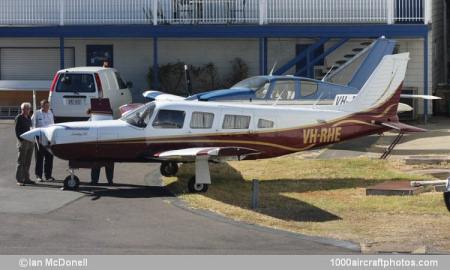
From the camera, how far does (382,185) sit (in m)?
15.8

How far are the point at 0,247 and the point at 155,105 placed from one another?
19.1 feet

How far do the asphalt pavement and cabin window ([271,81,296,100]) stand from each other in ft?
21.7

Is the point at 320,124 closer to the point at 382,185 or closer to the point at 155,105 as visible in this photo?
the point at 382,185

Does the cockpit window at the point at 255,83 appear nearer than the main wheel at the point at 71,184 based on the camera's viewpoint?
No

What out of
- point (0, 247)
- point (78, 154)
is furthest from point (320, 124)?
point (0, 247)

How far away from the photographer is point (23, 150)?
16.7m

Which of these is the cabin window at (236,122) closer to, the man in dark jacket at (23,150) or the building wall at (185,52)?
the man in dark jacket at (23,150)

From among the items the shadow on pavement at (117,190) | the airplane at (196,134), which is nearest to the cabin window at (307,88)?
the airplane at (196,134)

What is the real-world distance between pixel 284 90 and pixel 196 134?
658 cm

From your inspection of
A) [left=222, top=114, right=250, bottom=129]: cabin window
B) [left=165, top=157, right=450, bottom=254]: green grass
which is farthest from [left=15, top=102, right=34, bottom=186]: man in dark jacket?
[left=222, top=114, right=250, bottom=129]: cabin window

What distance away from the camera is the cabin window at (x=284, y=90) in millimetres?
22328

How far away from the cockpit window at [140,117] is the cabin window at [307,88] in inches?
275

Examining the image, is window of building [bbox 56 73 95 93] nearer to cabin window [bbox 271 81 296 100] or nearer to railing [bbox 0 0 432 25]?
railing [bbox 0 0 432 25]

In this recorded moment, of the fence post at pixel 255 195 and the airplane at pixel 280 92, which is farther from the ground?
the airplane at pixel 280 92
